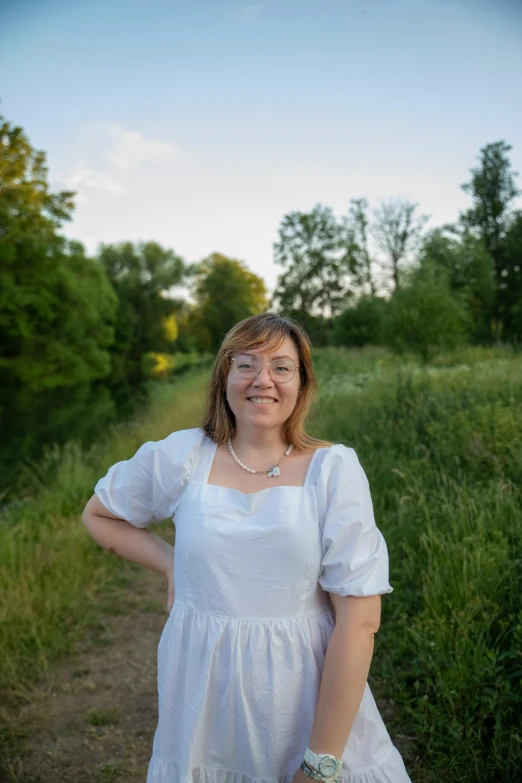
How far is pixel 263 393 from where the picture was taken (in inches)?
73.2

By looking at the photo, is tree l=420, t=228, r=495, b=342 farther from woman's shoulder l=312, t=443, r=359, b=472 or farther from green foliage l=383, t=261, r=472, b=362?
woman's shoulder l=312, t=443, r=359, b=472

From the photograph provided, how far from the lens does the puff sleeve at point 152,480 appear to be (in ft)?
5.98

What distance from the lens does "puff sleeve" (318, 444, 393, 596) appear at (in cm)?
154

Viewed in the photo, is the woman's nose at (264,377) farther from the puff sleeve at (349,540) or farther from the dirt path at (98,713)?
the dirt path at (98,713)

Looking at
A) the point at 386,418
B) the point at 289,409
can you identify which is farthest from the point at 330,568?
the point at 386,418

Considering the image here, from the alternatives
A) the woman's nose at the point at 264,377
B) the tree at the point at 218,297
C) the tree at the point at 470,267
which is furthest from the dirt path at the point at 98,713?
the tree at the point at 218,297

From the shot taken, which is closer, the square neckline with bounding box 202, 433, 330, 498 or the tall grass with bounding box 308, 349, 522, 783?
the square neckline with bounding box 202, 433, 330, 498

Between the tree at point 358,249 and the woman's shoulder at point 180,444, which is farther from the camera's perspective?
the tree at point 358,249

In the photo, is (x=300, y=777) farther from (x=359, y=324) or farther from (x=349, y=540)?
(x=359, y=324)

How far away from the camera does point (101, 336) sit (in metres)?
43.3

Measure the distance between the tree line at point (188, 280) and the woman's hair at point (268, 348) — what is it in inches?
837

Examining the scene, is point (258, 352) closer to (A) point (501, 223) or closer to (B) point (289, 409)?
(B) point (289, 409)

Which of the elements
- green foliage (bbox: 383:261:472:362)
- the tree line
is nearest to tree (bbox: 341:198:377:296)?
the tree line

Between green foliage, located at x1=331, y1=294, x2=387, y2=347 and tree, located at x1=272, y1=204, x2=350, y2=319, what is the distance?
34.7 feet
